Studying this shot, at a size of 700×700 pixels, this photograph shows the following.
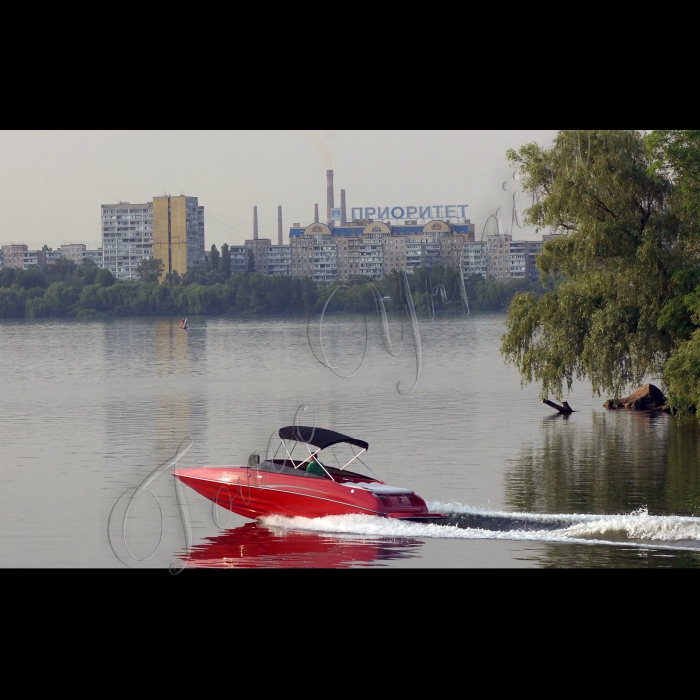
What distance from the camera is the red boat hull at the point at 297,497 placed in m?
24.0

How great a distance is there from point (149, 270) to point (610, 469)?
304ft

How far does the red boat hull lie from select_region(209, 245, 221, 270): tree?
294 ft

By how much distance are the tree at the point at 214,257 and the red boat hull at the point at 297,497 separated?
8956cm

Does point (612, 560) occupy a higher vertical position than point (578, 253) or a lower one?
lower

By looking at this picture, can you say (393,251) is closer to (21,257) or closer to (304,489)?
(21,257)

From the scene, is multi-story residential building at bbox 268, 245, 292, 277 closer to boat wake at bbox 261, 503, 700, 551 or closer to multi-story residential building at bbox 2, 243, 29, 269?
multi-story residential building at bbox 2, 243, 29, 269

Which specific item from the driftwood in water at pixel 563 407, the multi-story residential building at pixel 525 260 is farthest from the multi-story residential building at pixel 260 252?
the driftwood in water at pixel 563 407

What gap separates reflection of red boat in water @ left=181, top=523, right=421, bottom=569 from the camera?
2230cm

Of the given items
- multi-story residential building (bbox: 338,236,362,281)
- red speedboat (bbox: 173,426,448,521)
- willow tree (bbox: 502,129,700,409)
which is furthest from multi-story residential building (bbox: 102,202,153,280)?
red speedboat (bbox: 173,426,448,521)

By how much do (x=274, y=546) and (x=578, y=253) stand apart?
786 inches
